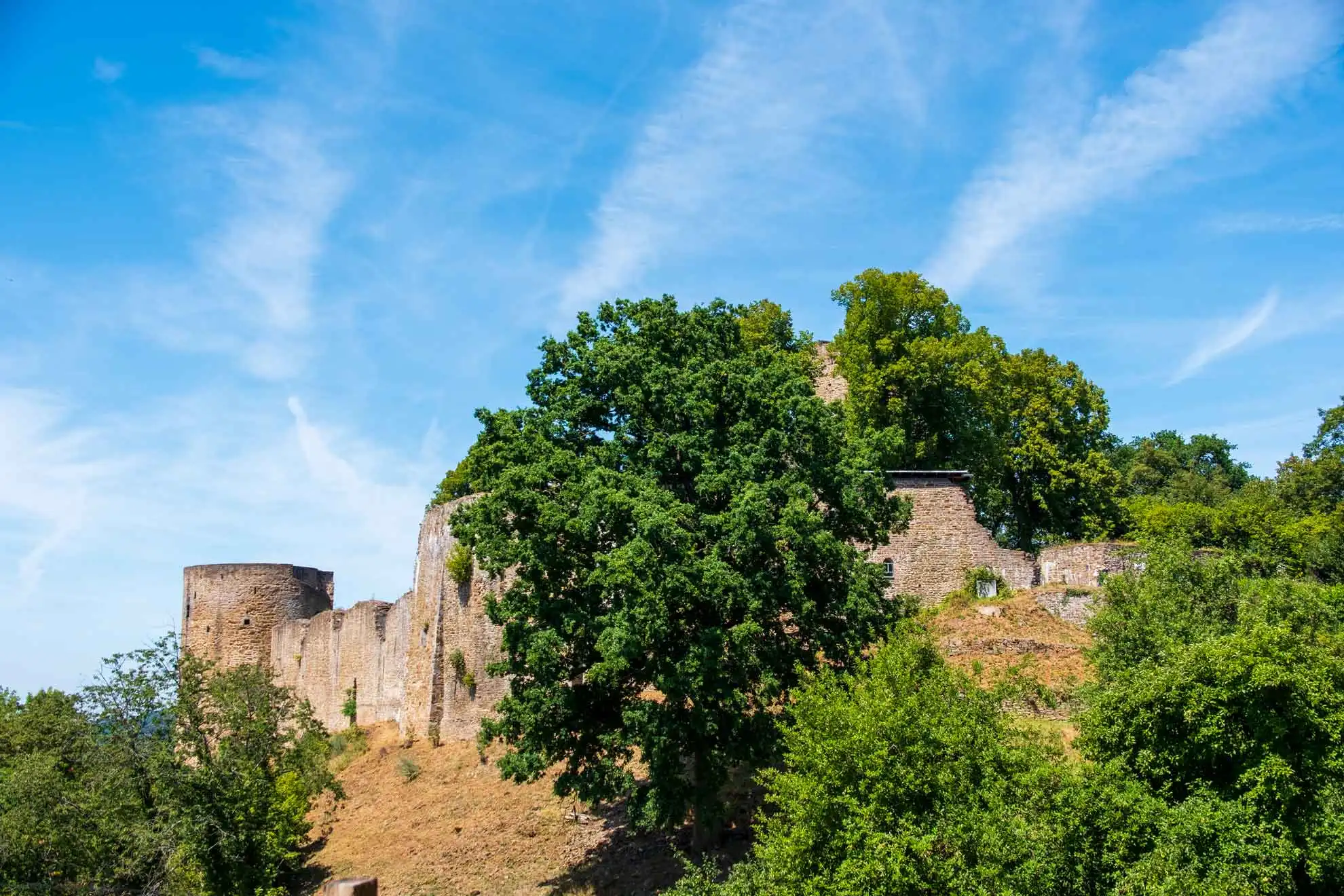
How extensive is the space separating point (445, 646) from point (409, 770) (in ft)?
10.5

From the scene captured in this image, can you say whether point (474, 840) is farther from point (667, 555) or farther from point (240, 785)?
point (667, 555)

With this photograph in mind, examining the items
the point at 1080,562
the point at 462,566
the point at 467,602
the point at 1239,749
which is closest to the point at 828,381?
the point at 1080,562

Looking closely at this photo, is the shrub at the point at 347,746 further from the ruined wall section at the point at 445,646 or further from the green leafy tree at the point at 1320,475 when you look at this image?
the green leafy tree at the point at 1320,475

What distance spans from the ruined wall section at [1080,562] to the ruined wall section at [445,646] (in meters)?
13.4

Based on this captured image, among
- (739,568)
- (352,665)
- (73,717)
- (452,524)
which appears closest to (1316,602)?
(739,568)

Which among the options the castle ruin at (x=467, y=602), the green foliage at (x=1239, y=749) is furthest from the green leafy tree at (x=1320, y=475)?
the green foliage at (x=1239, y=749)

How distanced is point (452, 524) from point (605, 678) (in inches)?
148

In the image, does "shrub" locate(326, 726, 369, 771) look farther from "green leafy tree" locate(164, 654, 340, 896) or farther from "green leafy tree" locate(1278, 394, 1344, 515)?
"green leafy tree" locate(1278, 394, 1344, 515)

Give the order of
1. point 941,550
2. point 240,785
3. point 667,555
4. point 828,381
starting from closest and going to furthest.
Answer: point 667,555
point 240,785
point 941,550
point 828,381

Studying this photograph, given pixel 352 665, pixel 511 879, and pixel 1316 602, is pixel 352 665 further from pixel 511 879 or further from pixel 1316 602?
pixel 1316 602

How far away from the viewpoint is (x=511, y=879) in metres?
19.7

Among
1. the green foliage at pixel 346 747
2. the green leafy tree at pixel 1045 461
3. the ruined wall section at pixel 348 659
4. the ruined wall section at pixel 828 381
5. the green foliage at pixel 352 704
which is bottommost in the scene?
the green foliage at pixel 346 747

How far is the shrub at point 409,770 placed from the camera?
26.0 meters

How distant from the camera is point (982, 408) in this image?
111 ft
